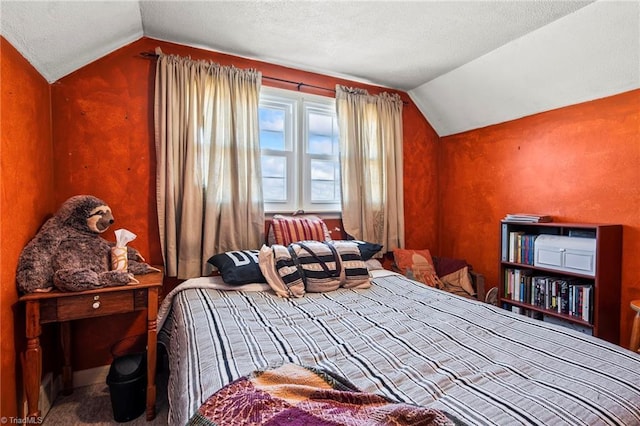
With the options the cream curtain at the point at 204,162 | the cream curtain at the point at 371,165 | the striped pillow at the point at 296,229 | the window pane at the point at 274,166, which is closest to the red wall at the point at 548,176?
the cream curtain at the point at 371,165

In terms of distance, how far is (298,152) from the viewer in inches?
115

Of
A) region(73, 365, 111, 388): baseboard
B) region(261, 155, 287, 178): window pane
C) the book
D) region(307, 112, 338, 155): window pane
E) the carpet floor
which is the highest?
region(307, 112, 338, 155): window pane

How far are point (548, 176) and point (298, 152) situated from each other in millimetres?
2146

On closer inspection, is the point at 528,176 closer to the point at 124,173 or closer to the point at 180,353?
the point at 180,353

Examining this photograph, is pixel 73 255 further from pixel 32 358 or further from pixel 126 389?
pixel 126 389

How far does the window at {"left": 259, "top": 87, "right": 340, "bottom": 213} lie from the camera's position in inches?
111

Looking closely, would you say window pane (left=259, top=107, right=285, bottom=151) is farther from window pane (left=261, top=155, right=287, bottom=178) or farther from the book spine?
the book spine

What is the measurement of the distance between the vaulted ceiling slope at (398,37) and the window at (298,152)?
1.13ft

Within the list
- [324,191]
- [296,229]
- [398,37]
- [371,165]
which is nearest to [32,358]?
[296,229]

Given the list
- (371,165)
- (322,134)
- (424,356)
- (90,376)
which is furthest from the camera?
(371,165)

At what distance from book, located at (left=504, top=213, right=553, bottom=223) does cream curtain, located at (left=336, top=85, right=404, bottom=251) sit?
96cm

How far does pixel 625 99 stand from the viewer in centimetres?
225

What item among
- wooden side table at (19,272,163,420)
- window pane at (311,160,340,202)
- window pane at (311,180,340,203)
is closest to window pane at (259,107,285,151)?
window pane at (311,160,340,202)

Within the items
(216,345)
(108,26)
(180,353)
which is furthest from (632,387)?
(108,26)
